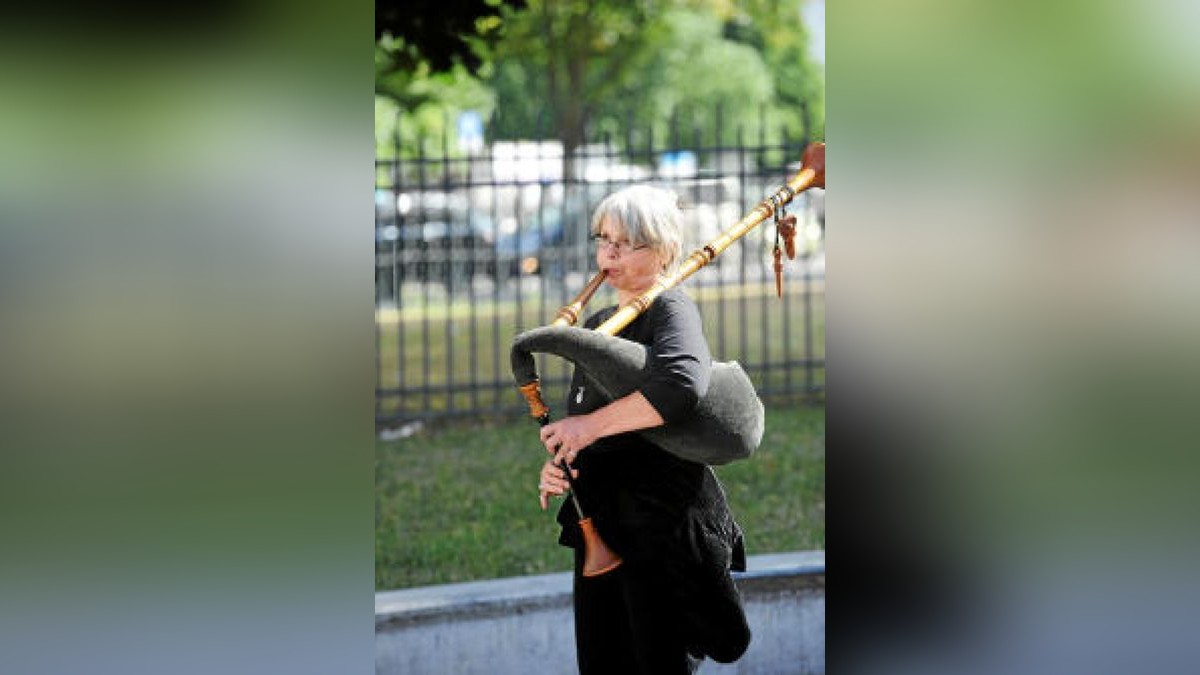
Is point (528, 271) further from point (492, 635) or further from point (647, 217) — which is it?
point (647, 217)

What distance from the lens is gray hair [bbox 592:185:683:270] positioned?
2.56 meters

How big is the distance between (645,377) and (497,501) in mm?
3961

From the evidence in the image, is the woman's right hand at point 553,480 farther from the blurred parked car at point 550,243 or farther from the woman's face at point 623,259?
the blurred parked car at point 550,243

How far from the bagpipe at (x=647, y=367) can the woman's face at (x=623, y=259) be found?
3cm

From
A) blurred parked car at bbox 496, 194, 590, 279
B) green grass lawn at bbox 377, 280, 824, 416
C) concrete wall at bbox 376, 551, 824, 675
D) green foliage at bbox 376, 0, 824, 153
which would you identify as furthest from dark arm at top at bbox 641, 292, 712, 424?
blurred parked car at bbox 496, 194, 590, 279

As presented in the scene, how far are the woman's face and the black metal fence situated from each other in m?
2.73

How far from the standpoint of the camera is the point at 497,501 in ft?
20.9

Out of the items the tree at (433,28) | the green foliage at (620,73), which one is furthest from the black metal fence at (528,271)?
the tree at (433,28)

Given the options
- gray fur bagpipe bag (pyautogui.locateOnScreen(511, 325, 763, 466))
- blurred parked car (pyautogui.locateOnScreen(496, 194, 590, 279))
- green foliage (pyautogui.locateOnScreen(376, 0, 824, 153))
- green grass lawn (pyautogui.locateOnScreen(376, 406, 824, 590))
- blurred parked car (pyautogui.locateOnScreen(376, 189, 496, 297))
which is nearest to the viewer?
gray fur bagpipe bag (pyautogui.locateOnScreen(511, 325, 763, 466))

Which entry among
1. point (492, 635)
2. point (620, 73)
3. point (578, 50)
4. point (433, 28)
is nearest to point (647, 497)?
point (492, 635)

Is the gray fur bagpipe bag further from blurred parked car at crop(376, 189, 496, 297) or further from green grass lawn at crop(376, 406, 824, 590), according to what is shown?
blurred parked car at crop(376, 189, 496, 297)
